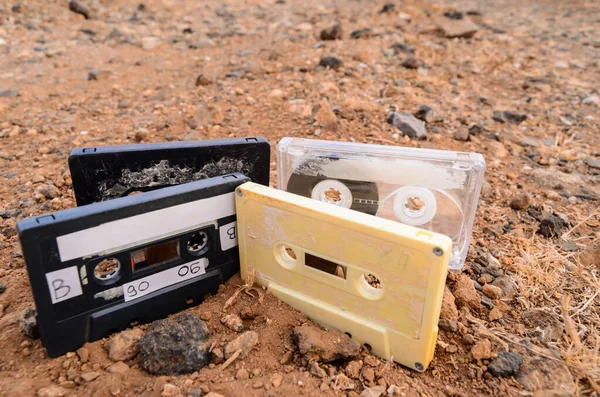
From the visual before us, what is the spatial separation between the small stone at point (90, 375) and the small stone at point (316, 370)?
84 cm

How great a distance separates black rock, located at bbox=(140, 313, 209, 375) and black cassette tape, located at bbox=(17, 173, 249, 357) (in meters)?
0.26

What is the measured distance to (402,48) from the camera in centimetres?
653

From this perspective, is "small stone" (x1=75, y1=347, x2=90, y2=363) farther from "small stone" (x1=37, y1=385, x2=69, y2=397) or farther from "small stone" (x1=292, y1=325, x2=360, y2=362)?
"small stone" (x1=292, y1=325, x2=360, y2=362)

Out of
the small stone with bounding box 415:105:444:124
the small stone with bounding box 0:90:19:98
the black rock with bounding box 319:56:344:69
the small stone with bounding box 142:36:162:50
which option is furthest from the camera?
the small stone with bounding box 142:36:162:50

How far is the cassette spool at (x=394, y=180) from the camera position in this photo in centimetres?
275

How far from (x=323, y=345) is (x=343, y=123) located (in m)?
2.77

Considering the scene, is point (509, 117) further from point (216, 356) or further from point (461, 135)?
point (216, 356)

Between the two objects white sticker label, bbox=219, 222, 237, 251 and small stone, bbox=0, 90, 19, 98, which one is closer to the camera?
white sticker label, bbox=219, 222, 237, 251

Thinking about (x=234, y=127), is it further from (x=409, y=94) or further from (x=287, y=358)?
(x=287, y=358)

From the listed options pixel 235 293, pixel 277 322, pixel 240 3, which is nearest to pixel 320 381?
pixel 277 322

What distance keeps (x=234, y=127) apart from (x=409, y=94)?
187 cm

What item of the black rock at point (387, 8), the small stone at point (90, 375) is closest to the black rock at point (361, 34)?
the black rock at point (387, 8)

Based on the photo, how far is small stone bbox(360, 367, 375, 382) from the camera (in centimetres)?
204

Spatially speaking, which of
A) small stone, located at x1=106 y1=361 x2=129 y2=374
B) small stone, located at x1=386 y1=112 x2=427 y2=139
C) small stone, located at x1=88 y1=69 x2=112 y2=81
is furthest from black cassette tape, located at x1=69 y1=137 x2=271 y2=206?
small stone, located at x1=88 y1=69 x2=112 y2=81
